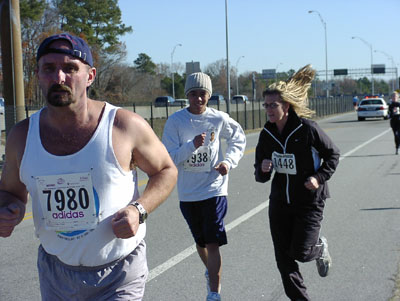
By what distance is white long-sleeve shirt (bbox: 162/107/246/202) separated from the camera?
5418 millimetres

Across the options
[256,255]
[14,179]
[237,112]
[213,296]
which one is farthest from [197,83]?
[237,112]

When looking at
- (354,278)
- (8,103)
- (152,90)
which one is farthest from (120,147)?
(152,90)

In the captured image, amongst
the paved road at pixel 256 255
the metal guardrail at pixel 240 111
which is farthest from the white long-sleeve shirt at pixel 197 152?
the metal guardrail at pixel 240 111

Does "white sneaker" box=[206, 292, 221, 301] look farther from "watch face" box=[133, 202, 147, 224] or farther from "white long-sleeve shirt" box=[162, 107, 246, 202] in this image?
"watch face" box=[133, 202, 147, 224]

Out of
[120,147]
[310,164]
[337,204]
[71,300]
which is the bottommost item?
[337,204]

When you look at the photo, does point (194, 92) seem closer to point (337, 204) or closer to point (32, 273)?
point (32, 273)

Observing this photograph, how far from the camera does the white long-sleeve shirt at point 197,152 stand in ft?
17.8

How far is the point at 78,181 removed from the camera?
2.96 meters

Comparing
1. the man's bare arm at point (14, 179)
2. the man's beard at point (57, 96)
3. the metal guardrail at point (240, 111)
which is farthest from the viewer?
the metal guardrail at point (240, 111)

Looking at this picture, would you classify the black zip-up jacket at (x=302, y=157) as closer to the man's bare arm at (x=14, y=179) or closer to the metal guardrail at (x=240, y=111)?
the man's bare arm at (x=14, y=179)

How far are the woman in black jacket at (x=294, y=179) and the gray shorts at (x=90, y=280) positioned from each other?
6.84ft

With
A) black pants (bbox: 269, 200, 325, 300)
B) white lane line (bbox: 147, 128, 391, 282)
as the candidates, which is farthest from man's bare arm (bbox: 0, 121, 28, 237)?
white lane line (bbox: 147, 128, 391, 282)

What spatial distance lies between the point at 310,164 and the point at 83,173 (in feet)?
8.51

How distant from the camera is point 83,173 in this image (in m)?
2.95
